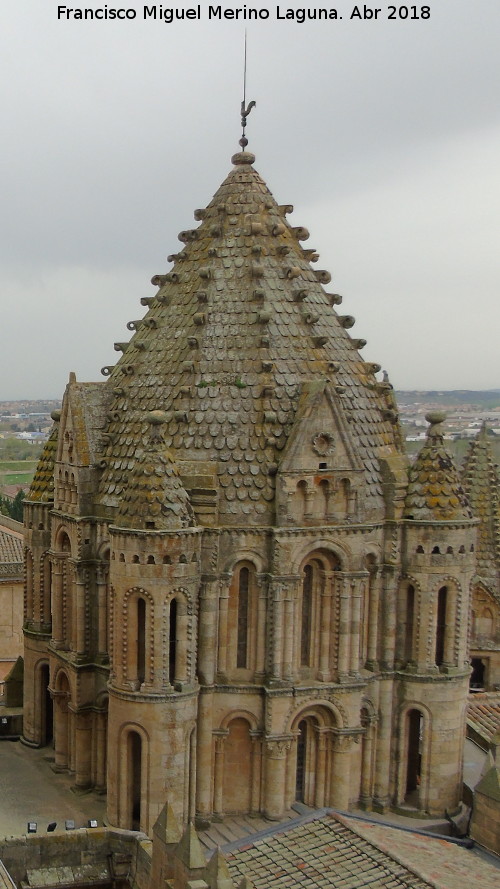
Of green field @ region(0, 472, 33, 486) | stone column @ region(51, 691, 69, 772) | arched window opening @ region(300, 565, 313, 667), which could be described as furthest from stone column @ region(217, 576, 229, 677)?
green field @ region(0, 472, 33, 486)

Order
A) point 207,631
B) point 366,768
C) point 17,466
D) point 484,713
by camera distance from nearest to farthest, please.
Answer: point 207,631, point 366,768, point 484,713, point 17,466

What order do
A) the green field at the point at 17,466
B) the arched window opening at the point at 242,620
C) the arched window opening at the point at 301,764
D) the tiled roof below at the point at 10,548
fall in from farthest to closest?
the green field at the point at 17,466, the tiled roof below at the point at 10,548, the arched window opening at the point at 301,764, the arched window opening at the point at 242,620

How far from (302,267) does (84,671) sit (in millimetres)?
15399

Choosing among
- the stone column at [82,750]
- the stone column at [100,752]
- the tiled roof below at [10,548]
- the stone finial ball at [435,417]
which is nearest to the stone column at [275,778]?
the stone column at [100,752]

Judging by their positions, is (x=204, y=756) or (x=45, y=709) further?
(x=45, y=709)

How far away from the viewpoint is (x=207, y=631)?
91.5 feet

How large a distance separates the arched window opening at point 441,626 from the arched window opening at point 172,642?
8803mm

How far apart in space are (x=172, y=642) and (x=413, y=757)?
386 inches

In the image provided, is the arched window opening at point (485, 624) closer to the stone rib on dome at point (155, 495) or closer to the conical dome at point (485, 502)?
the conical dome at point (485, 502)

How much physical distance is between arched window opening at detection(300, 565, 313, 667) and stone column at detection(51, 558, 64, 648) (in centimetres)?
870

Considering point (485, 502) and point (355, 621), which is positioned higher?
point (485, 502)

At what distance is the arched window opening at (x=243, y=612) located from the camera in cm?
2858

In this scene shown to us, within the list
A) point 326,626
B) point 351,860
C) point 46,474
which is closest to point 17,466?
point 46,474

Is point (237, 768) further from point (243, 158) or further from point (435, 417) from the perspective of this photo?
point (243, 158)
